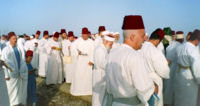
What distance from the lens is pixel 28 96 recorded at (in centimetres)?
654

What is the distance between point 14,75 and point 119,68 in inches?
168

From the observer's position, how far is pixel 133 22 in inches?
116

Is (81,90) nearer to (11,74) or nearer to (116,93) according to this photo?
(11,74)

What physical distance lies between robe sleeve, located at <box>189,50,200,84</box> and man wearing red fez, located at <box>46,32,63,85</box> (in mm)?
6803

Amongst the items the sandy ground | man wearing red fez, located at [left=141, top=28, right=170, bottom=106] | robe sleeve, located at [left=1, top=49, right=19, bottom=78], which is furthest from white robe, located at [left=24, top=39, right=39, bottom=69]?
man wearing red fez, located at [left=141, top=28, right=170, bottom=106]

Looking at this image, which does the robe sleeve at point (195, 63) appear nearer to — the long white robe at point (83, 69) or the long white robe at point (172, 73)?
the long white robe at point (172, 73)

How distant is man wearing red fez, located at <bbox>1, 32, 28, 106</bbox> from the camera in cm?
607

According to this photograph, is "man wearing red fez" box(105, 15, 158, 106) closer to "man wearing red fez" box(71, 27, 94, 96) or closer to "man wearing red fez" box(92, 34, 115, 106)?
"man wearing red fez" box(92, 34, 115, 106)

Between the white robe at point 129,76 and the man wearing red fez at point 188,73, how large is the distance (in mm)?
2887

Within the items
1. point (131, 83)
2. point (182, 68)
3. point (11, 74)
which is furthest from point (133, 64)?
point (11, 74)

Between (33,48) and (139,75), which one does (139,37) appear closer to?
(139,75)

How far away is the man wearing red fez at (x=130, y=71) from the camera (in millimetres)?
2742

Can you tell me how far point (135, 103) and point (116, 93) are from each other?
0.97 feet

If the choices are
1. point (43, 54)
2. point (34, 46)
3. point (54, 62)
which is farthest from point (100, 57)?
point (34, 46)
